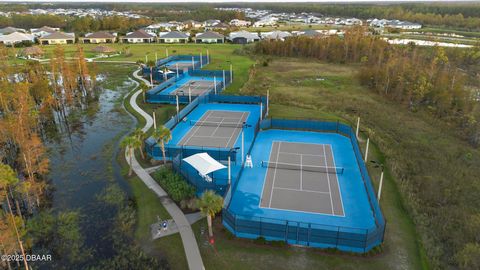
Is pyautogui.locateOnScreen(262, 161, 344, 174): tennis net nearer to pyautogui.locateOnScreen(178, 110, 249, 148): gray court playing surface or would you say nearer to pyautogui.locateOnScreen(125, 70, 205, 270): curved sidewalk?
pyautogui.locateOnScreen(178, 110, 249, 148): gray court playing surface

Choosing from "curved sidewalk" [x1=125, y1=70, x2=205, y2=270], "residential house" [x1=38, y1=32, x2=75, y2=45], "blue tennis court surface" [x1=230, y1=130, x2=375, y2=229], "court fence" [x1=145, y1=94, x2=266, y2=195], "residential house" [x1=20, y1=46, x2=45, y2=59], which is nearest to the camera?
"curved sidewalk" [x1=125, y1=70, x2=205, y2=270]

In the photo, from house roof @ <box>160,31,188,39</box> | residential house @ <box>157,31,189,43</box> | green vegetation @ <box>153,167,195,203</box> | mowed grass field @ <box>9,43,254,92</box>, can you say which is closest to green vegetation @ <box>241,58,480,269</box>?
mowed grass field @ <box>9,43,254,92</box>

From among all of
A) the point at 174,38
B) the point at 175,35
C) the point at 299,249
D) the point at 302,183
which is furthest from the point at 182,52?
the point at 299,249

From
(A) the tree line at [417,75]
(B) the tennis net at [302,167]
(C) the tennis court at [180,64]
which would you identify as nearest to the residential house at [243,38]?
(A) the tree line at [417,75]

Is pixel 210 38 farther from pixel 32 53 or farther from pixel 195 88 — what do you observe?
pixel 195 88

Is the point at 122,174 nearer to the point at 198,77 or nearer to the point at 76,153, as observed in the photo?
the point at 76,153

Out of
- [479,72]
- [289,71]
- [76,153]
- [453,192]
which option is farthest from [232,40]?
[453,192]

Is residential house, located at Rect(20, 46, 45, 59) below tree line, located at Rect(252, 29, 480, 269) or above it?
above
